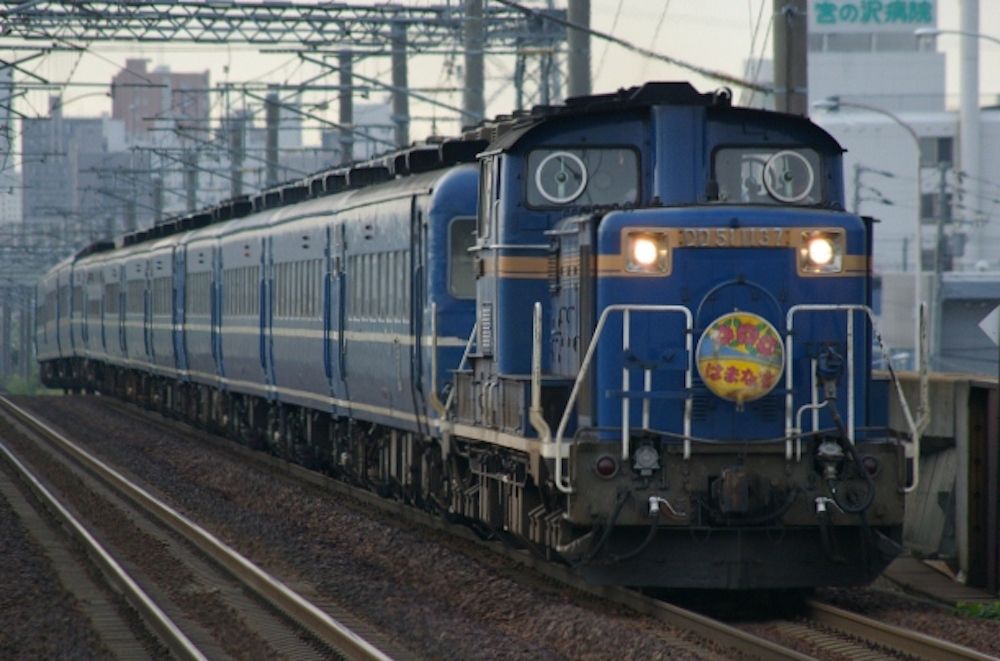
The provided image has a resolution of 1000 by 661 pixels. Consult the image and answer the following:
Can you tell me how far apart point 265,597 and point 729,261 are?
423cm

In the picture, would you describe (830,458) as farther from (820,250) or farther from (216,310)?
(216,310)

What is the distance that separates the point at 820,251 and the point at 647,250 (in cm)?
112

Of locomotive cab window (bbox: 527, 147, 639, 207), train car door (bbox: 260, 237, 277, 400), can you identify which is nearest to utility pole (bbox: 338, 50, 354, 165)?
train car door (bbox: 260, 237, 277, 400)

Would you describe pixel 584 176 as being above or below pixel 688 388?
above

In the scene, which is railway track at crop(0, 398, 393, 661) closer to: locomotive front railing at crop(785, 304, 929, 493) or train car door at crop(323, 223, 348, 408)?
train car door at crop(323, 223, 348, 408)

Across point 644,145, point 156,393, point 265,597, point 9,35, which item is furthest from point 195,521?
point 156,393

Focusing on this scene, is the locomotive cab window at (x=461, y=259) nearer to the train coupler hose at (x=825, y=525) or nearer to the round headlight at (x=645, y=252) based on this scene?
the round headlight at (x=645, y=252)

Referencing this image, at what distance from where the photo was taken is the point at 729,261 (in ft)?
36.4

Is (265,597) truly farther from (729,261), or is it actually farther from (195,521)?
(195,521)

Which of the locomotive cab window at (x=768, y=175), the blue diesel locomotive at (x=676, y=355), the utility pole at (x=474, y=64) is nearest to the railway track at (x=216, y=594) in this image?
the blue diesel locomotive at (x=676, y=355)

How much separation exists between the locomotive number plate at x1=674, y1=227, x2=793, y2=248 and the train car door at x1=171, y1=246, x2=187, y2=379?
21721 mm

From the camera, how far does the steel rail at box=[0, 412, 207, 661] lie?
1054 cm

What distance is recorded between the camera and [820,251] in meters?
11.1

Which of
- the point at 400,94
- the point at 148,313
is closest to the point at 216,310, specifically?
the point at 400,94
